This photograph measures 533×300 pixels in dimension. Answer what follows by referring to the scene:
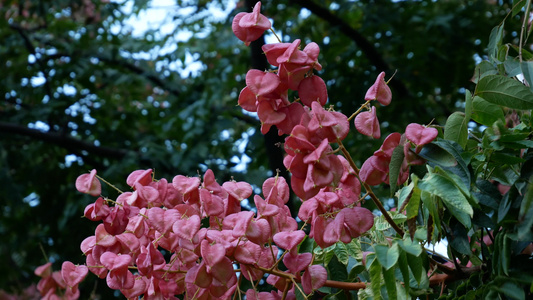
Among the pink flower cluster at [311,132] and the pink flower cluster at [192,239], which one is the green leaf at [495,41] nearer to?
the pink flower cluster at [311,132]

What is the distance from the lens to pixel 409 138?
822mm

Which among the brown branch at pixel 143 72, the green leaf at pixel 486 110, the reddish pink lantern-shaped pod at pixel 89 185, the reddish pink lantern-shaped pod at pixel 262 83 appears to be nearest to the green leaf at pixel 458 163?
the green leaf at pixel 486 110

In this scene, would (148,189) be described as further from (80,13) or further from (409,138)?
(80,13)

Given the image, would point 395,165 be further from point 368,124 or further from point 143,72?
point 143,72

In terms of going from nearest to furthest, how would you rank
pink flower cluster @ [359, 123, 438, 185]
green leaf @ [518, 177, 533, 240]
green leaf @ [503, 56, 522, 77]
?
green leaf @ [518, 177, 533, 240], pink flower cluster @ [359, 123, 438, 185], green leaf @ [503, 56, 522, 77]

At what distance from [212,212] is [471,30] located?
244cm

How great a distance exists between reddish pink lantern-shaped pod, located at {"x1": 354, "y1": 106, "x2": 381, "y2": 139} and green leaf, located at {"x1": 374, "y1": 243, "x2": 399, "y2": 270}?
186 millimetres

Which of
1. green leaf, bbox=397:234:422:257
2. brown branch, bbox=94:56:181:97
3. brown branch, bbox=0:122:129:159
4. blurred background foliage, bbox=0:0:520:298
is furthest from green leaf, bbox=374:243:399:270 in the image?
brown branch, bbox=94:56:181:97

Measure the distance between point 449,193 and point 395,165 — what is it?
9 cm

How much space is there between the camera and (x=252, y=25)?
935mm

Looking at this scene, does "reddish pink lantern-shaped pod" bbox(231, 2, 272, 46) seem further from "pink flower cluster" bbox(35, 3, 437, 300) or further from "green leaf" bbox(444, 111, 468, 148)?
"green leaf" bbox(444, 111, 468, 148)

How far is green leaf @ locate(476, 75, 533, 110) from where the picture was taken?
2.68 feet

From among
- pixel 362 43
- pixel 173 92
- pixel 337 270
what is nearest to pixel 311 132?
pixel 337 270

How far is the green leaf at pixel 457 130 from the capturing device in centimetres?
89
